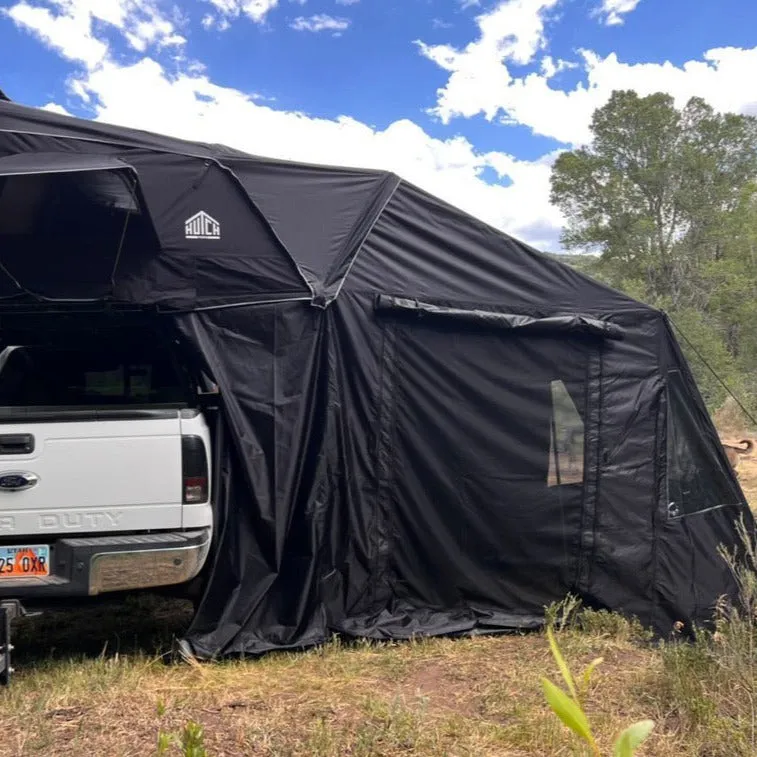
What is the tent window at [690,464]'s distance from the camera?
18.5 feet

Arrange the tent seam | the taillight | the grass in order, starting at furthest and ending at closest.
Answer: the tent seam → the taillight → the grass

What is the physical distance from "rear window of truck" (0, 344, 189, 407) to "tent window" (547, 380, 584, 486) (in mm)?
2628

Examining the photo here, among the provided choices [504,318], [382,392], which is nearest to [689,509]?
[504,318]

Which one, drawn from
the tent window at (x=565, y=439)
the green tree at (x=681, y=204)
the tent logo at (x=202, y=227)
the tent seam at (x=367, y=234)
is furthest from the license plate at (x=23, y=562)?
the green tree at (x=681, y=204)

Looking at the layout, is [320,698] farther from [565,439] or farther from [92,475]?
[565,439]

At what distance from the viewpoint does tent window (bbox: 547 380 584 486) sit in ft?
18.0

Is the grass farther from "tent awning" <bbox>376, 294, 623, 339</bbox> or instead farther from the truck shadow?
"tent awning" <bbox>376, 294, 623, 339</bbox>

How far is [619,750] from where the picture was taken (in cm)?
145

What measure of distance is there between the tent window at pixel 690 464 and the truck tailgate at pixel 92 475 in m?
3.65

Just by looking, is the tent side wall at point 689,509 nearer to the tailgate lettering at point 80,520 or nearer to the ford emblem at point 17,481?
the tailgate lettering at point 80,520

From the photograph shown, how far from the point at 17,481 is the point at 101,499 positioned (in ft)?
1.37

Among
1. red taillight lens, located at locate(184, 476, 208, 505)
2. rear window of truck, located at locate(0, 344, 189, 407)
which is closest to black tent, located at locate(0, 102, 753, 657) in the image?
rear window of truck, located at locate(0, 344, 189, 407)

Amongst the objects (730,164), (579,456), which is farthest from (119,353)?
(730,164)

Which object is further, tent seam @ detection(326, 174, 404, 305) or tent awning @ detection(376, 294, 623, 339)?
tent awning @ detection(376, 294, 623, 339)
